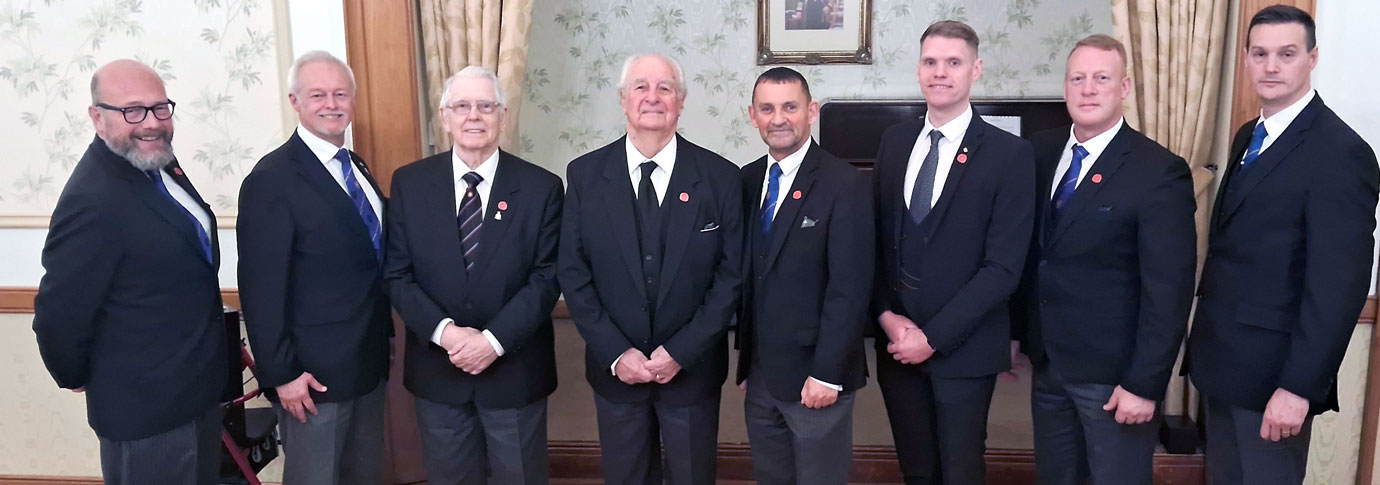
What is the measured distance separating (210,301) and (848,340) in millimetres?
1538

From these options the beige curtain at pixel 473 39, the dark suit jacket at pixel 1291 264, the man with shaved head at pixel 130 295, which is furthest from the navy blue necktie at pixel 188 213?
the dark suit jacket at pixel 1291 264

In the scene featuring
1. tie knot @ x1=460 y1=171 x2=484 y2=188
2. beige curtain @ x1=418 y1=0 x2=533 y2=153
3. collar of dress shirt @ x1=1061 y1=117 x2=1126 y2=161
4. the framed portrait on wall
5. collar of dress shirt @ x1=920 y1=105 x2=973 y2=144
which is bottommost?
tie knot @ x1=460 y1=171 x2=484 y2=188

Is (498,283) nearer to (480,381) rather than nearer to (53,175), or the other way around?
(480,381)

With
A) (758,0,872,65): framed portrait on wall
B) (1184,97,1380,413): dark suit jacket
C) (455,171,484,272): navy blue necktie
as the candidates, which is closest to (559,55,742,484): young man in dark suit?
(455,171,484,272): navy blue necktie

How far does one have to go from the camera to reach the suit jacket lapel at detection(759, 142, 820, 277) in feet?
7.05

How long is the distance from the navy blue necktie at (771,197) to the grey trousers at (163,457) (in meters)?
1.42

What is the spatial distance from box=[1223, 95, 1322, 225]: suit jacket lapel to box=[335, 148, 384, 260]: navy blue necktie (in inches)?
81.8

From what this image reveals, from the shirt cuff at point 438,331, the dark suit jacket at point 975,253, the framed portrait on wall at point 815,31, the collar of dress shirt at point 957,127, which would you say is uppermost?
the framed portrait on wall at point 815,31

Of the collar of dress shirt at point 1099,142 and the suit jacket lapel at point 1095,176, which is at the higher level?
the collar of dress shirt at point 1099,142

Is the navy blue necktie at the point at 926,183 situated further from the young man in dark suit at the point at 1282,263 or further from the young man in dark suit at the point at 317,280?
the young man in dark suit at the point at 317,280

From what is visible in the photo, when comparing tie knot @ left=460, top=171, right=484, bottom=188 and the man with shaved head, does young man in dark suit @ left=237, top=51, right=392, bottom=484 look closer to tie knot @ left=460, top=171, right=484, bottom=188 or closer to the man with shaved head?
the man with shaved head

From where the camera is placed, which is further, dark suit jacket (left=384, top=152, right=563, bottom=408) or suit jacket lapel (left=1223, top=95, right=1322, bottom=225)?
dark suit jacket (left=384, top=152, right=563, bottom=408)

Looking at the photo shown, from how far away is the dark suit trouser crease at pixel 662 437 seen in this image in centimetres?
225

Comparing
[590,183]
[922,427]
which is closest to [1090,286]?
[922,427]
